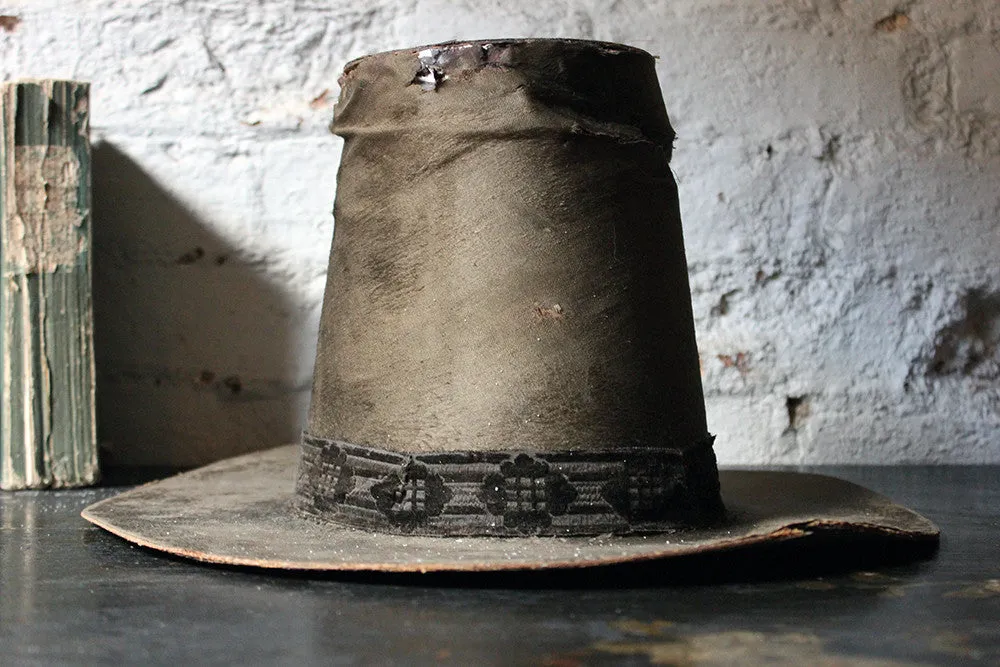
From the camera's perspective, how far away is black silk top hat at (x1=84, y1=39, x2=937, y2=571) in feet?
3.91

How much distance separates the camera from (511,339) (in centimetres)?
120

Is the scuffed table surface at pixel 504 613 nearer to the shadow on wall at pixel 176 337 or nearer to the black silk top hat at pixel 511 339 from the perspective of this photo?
the black silk top hat at pixel 511 339

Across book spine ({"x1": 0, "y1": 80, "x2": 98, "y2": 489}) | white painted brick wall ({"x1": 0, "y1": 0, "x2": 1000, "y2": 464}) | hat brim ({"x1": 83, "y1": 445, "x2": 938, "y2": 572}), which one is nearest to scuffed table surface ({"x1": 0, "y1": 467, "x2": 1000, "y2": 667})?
hat brim ({"x1": 83, "y1": 445, "x2": 938, "y2": 572})

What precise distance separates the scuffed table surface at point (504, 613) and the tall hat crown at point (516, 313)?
0.32ft

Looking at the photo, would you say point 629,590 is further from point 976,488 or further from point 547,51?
point 976,488

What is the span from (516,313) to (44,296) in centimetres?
86

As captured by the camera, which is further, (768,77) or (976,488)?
(768,77)

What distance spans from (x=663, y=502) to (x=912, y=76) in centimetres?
108

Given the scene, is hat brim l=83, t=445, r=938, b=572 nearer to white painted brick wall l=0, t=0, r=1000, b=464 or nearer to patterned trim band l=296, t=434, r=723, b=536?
patterned trim band l=296, t=434, r=723, b=536

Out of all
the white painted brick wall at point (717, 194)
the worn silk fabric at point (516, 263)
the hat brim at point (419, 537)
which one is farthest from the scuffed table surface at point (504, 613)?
the white painted brick wall at point (717, 194)

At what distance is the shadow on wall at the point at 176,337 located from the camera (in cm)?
201

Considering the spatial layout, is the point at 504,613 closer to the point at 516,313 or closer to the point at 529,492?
the point at 529,492

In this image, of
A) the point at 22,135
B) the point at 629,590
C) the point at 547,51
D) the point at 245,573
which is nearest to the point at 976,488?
the point at 629,590

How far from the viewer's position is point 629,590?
3.62ft
